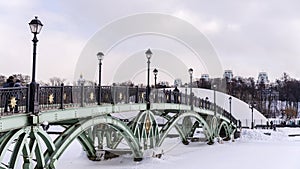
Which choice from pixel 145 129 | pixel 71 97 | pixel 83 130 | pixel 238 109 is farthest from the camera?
pixel 238 109

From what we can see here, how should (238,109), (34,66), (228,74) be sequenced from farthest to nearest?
(228,74), (238,109), (34,66)

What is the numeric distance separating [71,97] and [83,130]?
5.61 ft

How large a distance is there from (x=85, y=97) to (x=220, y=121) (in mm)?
23586

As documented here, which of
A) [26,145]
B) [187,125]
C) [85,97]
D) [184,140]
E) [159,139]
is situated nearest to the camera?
[26,145]

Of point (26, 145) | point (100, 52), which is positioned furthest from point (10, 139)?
point (100, 52)

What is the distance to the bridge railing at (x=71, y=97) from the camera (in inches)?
364

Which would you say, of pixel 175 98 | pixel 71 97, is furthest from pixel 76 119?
pixel 175 98

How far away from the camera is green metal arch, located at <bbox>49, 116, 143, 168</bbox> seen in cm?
1212

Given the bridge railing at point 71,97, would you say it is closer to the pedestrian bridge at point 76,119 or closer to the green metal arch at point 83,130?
the pedestrian bridge at point 76,119

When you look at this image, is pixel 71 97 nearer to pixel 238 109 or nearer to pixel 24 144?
pixel 24 144

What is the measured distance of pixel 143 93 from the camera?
63.3 feet

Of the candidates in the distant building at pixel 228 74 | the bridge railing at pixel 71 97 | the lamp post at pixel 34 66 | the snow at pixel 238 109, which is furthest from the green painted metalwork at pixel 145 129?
the distant building at pixel 228 74

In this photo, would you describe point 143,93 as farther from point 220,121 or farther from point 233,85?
point 233,85

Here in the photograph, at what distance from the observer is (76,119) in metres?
13.7
